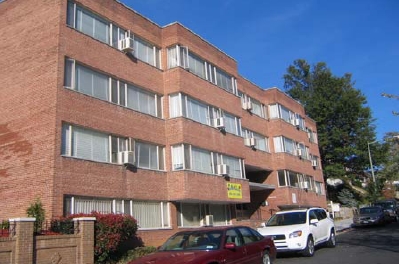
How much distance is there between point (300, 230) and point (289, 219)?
135cm

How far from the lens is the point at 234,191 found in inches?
995

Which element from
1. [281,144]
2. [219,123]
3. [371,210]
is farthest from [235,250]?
[281,144]

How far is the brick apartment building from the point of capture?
55.2ft

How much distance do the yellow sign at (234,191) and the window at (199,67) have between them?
19.9 feet

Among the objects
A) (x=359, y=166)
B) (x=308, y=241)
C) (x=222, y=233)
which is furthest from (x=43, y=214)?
(x=359, y=166)

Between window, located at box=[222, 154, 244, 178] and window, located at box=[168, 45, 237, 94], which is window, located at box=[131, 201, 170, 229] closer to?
window, located at box=[222, 154, 244, 178]

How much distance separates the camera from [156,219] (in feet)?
67.1

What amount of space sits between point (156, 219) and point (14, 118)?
299 inches

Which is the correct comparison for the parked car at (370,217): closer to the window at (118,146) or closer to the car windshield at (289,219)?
the car windshield at (289,219)

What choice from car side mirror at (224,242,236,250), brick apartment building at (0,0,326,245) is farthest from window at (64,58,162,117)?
car side mirror at (224,242,236,250)

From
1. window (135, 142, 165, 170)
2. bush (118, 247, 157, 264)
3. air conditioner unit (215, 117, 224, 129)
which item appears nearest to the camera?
bush (118, 247, 157, 264)

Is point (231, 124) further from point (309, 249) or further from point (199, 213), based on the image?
point (309, 249)

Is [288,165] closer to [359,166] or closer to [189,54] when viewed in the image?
[189,54]

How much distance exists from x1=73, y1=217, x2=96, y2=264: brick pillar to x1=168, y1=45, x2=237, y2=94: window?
11322 mm
